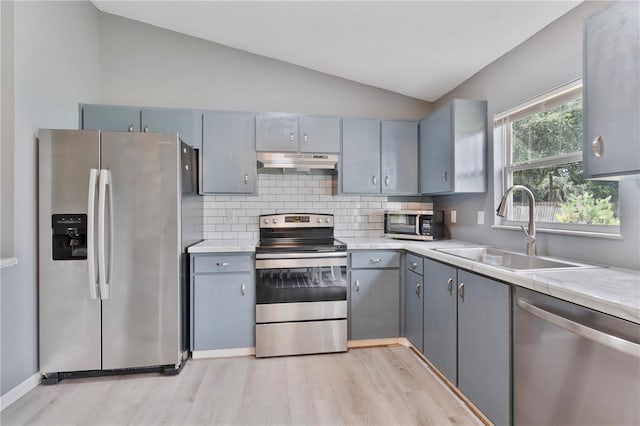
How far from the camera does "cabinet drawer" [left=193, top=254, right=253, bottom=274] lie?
8.49ft

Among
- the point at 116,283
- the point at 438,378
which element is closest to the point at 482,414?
the point at 438,378

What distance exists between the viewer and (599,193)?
1809mm

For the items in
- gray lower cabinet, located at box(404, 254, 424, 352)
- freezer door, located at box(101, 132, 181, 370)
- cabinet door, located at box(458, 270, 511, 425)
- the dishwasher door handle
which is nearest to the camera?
the dishwasher door handle

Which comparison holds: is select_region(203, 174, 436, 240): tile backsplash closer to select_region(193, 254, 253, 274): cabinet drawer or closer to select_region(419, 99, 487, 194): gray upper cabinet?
select_region(193, 254, 253, 274): cabinet drawer

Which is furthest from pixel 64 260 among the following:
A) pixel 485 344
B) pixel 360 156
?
pixel 485 344

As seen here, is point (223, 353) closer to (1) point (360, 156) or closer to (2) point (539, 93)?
(1) point (360, 156)

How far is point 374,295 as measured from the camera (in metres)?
2.79

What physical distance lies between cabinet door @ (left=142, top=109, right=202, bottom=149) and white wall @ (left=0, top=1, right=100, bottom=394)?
60cm

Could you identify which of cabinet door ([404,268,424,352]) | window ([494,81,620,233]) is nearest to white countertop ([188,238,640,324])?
window ([494,81,620,233])

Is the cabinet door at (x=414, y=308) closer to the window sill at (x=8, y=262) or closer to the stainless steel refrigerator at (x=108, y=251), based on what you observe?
the stainless steel refrigerator at (x=108, y=251)

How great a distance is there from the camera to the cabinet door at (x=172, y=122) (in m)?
2.85

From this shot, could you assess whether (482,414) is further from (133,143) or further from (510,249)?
(133,143)

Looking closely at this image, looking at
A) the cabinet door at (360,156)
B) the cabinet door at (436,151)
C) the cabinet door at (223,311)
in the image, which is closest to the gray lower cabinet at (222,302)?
the cabinet door at (223,311)

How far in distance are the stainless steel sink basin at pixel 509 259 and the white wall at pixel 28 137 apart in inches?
113
